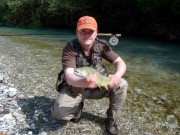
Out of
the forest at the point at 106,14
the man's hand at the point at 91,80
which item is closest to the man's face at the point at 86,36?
the man's hand at the point at 91,80

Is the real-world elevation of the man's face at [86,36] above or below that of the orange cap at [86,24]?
below

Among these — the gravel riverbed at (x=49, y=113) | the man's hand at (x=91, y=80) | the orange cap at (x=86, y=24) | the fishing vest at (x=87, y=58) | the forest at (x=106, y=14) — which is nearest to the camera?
the man's hand at (x=91, y=80)

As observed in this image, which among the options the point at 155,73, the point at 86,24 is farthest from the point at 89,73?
the point at 155,73

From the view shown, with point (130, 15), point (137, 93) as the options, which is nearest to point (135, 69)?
point (137, 93)

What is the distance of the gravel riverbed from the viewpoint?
6195 mm

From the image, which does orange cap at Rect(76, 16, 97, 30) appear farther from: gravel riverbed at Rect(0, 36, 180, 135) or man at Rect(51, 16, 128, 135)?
gravel riverbed at Rect(0, 36, 180, 135)

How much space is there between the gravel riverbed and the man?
0.33m

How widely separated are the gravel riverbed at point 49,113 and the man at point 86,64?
1.07ft

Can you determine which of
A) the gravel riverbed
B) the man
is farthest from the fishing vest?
the gravel riverbed

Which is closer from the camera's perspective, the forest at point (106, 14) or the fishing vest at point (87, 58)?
the fishing vest at point (87, 58)

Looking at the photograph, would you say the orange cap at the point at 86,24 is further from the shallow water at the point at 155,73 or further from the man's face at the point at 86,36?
the shallow water at the point at 155,73

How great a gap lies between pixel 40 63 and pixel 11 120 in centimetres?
692

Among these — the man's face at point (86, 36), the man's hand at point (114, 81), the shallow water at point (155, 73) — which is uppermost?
the man's face at point (86, 36)

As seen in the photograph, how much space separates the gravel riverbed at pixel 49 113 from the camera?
20.3ft
